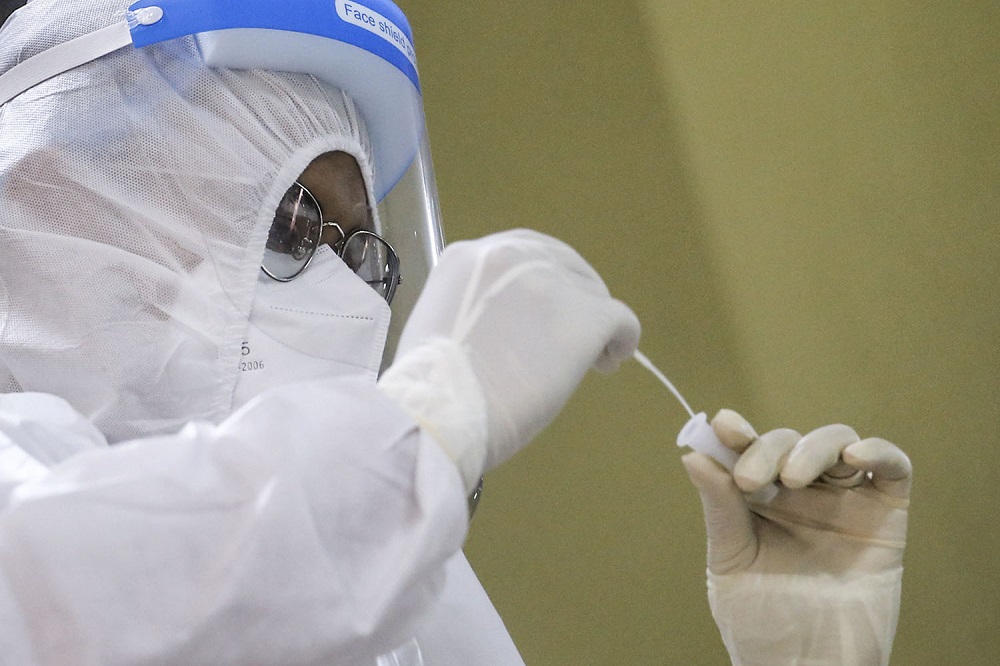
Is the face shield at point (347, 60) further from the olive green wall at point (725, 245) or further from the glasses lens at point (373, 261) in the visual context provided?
the olive green wall at point (725, 245)

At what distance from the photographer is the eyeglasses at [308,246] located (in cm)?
100

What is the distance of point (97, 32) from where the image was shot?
0.94 m

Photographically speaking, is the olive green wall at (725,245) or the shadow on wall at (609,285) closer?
the olive green wall at (725,245)

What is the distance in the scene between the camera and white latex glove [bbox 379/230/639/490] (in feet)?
1.96

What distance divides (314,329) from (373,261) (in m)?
0.19

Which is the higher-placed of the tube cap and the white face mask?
the tube cap

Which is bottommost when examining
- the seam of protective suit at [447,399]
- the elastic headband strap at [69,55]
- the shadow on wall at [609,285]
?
the shadow on wall at [609,285]

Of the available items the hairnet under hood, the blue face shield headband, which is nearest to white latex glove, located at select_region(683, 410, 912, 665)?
the hairnet under hood

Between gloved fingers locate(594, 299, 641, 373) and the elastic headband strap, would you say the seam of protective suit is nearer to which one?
gloved fingers locate(594, 299, 641, 373)

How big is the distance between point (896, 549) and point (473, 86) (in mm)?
1247

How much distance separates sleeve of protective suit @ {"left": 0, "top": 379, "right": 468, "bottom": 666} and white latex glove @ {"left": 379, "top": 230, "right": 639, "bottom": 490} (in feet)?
0.09

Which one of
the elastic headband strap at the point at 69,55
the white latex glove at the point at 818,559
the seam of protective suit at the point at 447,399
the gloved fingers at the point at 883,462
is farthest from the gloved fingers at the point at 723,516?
the elastic headband strap at the point at 69,55

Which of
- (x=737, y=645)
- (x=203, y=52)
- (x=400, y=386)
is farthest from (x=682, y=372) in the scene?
(x=400, y=386)

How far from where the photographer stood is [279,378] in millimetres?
931
